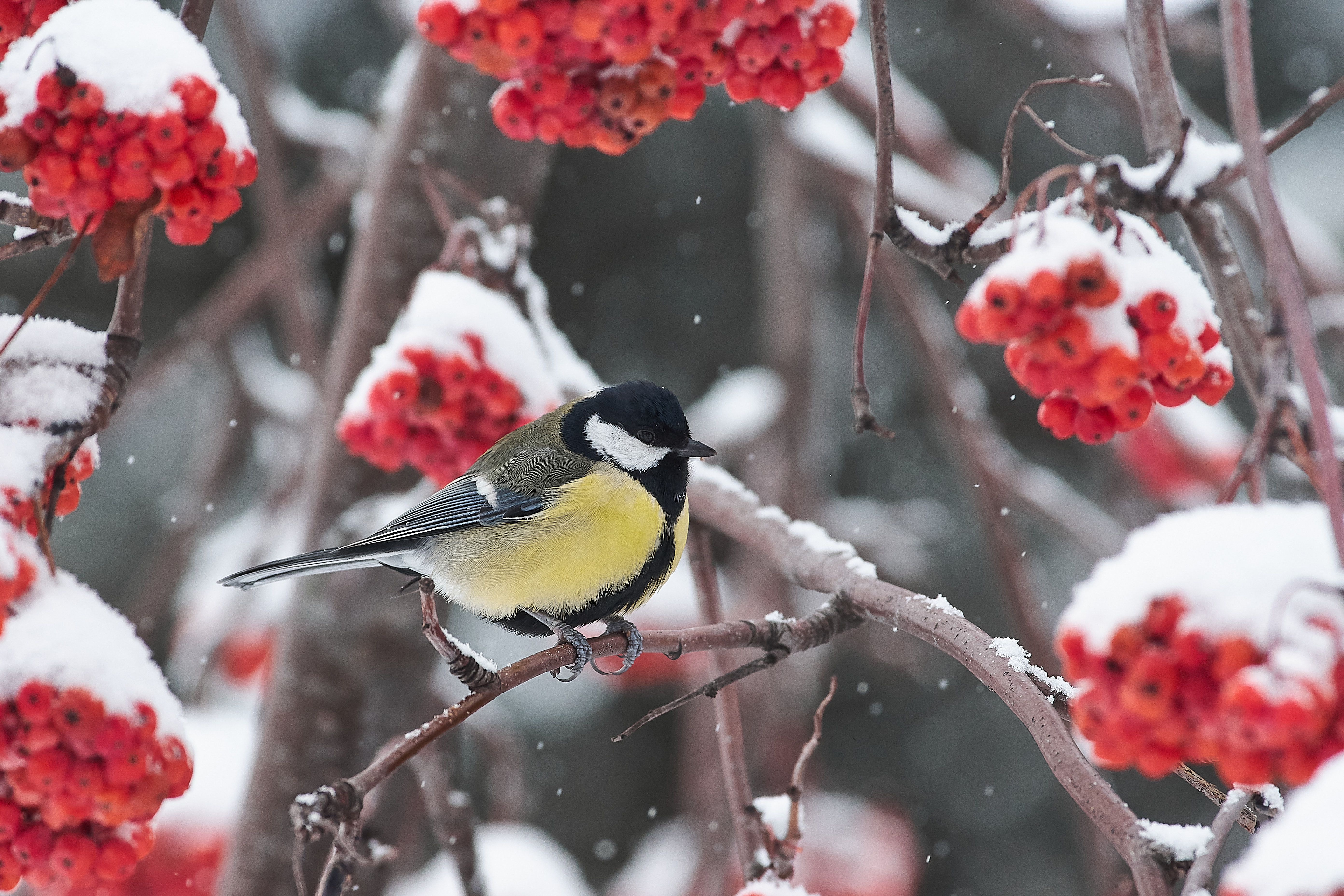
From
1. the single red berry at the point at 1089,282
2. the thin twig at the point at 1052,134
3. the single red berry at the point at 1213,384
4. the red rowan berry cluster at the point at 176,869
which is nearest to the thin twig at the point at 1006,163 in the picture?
the thin twig at the point at 1052,134

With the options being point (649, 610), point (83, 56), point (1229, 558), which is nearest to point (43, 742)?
point (83, 56)

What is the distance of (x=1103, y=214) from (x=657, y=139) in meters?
4.17

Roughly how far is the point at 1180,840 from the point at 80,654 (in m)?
1.06

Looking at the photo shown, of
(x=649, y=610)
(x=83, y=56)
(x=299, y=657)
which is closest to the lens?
(x=83, y=56)

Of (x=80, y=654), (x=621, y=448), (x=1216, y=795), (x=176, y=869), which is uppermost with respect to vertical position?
(x=621, y=448)

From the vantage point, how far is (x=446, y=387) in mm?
1779

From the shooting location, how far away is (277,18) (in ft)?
16.7

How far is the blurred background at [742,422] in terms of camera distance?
2.96 metres

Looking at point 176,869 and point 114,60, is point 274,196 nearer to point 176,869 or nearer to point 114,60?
point 176,869

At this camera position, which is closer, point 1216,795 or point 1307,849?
point 1307,849

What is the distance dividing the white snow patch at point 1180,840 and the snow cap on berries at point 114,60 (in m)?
1.13

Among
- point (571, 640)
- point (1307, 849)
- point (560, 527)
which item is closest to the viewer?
point (1307, 849)

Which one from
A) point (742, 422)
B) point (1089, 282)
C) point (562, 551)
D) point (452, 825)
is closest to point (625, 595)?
point (562, 551)

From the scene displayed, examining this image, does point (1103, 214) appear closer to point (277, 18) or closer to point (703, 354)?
point (703, 354)
